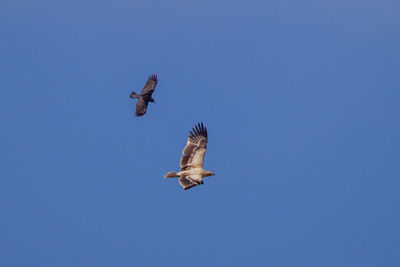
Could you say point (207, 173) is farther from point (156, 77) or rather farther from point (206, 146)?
point (156, 77)

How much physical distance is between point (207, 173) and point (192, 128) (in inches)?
98.0

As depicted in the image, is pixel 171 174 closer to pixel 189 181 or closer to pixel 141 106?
pixel 189 181

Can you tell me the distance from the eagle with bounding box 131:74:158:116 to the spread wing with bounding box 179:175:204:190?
8.66m

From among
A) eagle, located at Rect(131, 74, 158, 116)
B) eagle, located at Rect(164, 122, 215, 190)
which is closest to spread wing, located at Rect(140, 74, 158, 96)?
eagle, located at Rect(131, 74, 158, 116)

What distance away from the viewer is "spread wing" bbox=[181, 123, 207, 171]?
31.7m

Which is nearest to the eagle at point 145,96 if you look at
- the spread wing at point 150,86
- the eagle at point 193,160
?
the spread wing at point 150,86

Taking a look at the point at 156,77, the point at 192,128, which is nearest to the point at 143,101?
the point at 156,77

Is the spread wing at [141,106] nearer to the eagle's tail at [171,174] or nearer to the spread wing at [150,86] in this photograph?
the spread wing at [150,86]

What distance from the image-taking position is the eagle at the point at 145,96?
38250mm

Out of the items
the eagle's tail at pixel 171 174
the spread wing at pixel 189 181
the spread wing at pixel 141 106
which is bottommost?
the spread wing at pixel 189 181

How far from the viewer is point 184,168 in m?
31.4

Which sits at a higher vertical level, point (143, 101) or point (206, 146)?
point (143, 101)

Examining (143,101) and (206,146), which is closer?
(206,146)

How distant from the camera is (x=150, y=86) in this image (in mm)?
39156
